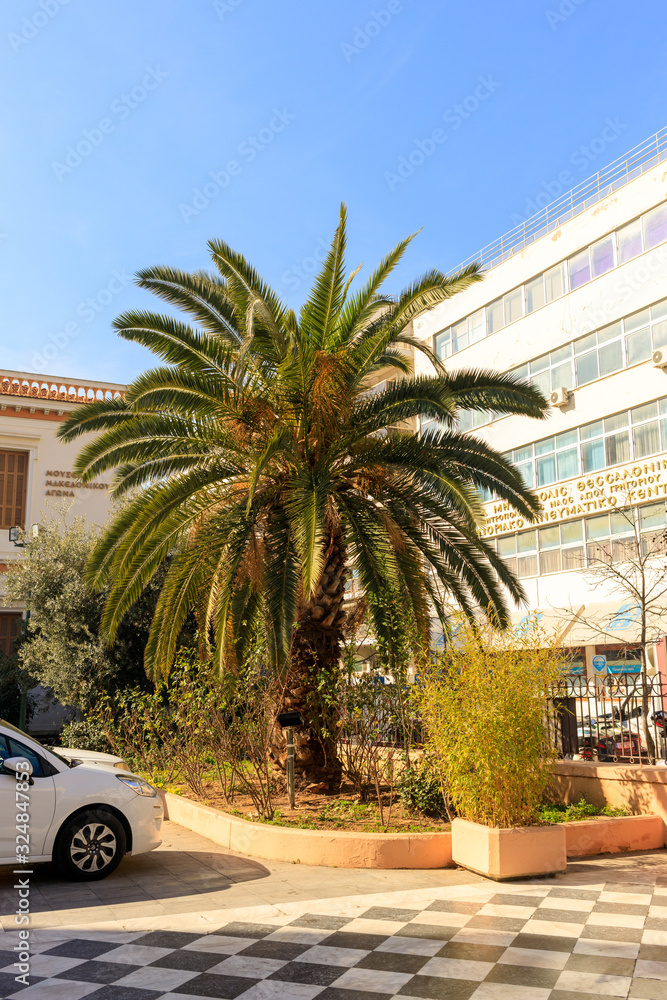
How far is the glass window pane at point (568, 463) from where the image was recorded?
92.3 feet

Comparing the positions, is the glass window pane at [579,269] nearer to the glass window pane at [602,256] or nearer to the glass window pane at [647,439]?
the glass window pane at [602,256]

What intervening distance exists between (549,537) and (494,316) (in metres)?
9.23

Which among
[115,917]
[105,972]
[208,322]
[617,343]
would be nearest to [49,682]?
[208,322]

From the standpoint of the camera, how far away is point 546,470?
2952 centimetres

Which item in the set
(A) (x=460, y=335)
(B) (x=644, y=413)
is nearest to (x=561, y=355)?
(B) (x=644, y=413)

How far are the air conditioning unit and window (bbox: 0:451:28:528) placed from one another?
1780 cm

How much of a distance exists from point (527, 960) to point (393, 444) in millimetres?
7568

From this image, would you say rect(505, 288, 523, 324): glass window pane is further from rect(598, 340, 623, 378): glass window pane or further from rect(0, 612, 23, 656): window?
rect(0, 612, 23, 656): window

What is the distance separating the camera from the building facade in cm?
2697

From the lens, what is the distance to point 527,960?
5.66 meters

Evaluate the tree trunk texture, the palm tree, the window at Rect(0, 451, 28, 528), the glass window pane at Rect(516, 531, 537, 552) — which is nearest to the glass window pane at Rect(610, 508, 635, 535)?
the glass window pane at Rect(516, 531, 537, 552)

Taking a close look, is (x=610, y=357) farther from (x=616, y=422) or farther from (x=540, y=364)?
(x=540, y=364)

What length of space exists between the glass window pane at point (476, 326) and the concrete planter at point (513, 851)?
2690 centimetres

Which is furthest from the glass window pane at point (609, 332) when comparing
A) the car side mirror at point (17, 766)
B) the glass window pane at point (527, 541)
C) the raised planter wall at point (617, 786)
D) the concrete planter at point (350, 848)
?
the car side mirror at point (17, 766)
